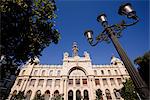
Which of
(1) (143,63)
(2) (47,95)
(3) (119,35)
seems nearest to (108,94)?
(2) (47,95)

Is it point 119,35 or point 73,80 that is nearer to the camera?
point 119,35

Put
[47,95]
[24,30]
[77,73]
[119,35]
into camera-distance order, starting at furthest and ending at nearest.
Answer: [77,73] < [47,95] < [24,30] < [119,35]

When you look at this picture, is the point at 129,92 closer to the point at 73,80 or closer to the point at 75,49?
the point at 73,80

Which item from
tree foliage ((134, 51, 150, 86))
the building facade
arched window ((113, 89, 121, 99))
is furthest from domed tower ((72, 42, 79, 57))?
tree foliage ((134, 51, 150, 86))

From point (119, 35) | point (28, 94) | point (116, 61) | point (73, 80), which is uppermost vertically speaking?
point (116, 61)

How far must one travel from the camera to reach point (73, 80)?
131ft

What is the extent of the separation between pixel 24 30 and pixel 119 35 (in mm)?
8503

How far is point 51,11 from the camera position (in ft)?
43.4

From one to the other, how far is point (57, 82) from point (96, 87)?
1037 cm

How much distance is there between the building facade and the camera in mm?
36731

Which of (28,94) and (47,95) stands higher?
(28,94)

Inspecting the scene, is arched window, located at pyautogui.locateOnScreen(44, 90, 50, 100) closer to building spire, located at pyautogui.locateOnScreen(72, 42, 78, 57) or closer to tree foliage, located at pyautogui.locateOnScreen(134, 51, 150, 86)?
building spire, located at pyautogui.locateOnScreen(72, 42, 78, 57)

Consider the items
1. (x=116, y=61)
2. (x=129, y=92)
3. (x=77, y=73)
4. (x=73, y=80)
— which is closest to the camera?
(x=129, y=92)

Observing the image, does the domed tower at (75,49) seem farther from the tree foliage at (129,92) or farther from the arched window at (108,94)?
the tree foliage at (129,92)
